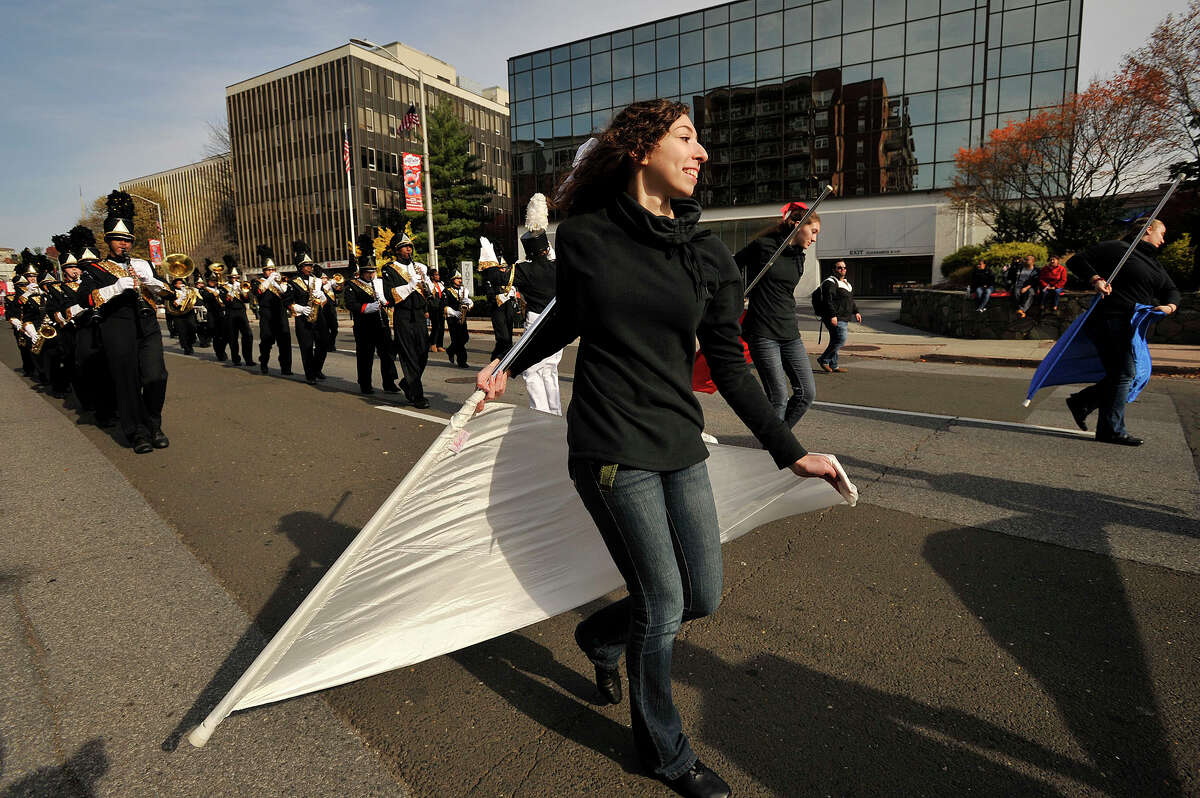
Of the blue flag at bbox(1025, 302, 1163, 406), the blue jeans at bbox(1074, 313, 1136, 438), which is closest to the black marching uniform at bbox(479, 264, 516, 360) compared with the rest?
the blue flag at bbox(1025, 302, 1163, 406)

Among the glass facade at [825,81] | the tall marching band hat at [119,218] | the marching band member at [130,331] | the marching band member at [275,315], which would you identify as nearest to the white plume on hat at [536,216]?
the marching band member at [130,331]

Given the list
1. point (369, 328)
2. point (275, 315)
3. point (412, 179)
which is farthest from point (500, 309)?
point (412, 179)

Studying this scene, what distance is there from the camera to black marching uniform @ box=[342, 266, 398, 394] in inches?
372

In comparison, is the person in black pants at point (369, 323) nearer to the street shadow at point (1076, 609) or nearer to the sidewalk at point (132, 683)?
the sidewalk at point (132, 683)

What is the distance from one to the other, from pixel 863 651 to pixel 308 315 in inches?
422

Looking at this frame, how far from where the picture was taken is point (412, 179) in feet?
90.3

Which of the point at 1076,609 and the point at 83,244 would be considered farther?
the point at 83,244

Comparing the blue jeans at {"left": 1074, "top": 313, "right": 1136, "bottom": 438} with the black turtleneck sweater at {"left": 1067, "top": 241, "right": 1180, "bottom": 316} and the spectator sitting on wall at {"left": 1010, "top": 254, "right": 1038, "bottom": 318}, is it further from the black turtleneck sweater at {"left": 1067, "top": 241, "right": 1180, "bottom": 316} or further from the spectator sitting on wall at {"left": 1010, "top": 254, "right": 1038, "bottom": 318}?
A: the spectator sitting on wall at {"left": 1010, "top": 254, "right": 1038, "bottom": 318}

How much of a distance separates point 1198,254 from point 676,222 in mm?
21105

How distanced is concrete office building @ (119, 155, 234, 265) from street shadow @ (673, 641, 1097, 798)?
8250 cm

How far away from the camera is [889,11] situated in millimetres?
36625

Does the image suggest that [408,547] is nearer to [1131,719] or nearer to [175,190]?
[1131,719]

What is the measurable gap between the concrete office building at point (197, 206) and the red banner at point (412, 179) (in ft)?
184

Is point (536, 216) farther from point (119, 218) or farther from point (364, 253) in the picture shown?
point (364, 253)
